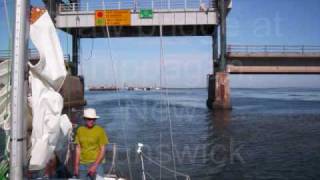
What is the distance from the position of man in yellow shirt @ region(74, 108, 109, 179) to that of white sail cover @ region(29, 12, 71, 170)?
164 cm

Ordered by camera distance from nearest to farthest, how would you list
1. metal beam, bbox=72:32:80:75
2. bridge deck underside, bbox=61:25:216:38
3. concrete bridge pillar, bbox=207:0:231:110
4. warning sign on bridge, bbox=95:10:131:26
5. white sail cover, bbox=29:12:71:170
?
white sail cover, bbox=29:12:71:170 < warning sign on bridge, bbox=95:10:131:26 < concrete bridge pillar, bbox=207:0:231:110 < bridge deck underside, bbox=61:25:216:38 < metal beam, bbox=72:32:80:75

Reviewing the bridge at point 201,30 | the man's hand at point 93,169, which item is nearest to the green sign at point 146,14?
the bridge at point 201,30

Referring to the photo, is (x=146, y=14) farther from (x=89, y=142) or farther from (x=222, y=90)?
(x=89, y=142)

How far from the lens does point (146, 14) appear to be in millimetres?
47250

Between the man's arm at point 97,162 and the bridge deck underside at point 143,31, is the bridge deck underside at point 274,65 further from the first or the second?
the man's arm at point 97,162

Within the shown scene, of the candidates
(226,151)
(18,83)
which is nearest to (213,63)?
(226,151)

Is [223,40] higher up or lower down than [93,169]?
higher up

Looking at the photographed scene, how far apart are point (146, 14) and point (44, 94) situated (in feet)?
136

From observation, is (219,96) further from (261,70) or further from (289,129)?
(289,129)

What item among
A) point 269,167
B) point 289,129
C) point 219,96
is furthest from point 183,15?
point 269,167

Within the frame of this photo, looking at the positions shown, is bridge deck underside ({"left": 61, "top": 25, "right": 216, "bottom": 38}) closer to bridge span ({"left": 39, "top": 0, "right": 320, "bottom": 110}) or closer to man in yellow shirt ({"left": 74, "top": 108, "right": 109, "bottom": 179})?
bridge span ({"left": 39, "top": 0, "right": 320, "bottom": 110})

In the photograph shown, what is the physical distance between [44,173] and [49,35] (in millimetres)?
3071

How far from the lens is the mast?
598 centimetres

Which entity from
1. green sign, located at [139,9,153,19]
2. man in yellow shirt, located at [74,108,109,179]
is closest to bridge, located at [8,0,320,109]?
green sign, located at [139,9,153,19]
